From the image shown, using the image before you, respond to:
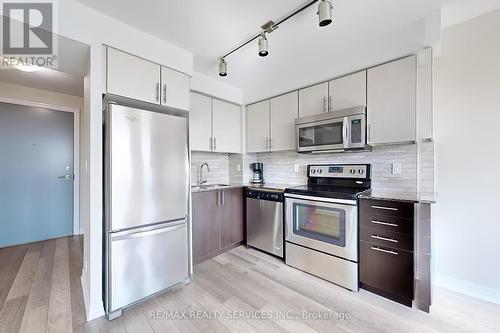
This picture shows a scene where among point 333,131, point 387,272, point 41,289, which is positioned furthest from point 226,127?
point 41,289

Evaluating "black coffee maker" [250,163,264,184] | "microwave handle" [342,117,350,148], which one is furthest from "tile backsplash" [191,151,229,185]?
"microwave handle" [342,117,350,148]

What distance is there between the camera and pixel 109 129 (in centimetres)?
163

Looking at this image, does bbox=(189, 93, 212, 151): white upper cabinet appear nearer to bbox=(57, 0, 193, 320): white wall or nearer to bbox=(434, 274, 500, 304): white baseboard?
bbox=(57, 0, 193, 320): white wall

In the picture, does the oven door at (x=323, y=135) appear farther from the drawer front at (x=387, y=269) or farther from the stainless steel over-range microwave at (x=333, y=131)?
the drawer front at (x=387, y=269)

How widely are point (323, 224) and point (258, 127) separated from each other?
173 centimetres

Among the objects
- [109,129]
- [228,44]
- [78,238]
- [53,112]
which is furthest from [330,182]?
[53,112]

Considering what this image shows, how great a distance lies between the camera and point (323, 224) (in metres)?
2.20

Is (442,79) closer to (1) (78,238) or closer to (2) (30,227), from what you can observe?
(1) (78,238)

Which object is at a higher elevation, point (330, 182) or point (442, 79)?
point (442, 79)

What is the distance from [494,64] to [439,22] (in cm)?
63

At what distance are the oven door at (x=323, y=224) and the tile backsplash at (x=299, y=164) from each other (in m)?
0.65

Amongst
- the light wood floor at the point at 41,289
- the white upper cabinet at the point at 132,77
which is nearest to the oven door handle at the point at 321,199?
the white upper cabinet at the point at 132,77

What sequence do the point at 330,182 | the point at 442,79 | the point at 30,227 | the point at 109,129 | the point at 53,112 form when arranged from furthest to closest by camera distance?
the point at 53,112
the point at 30,227
the point at 330,182
the point at 442,79
the point at 109,129

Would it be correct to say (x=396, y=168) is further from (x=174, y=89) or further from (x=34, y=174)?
(x=34, y=174)
